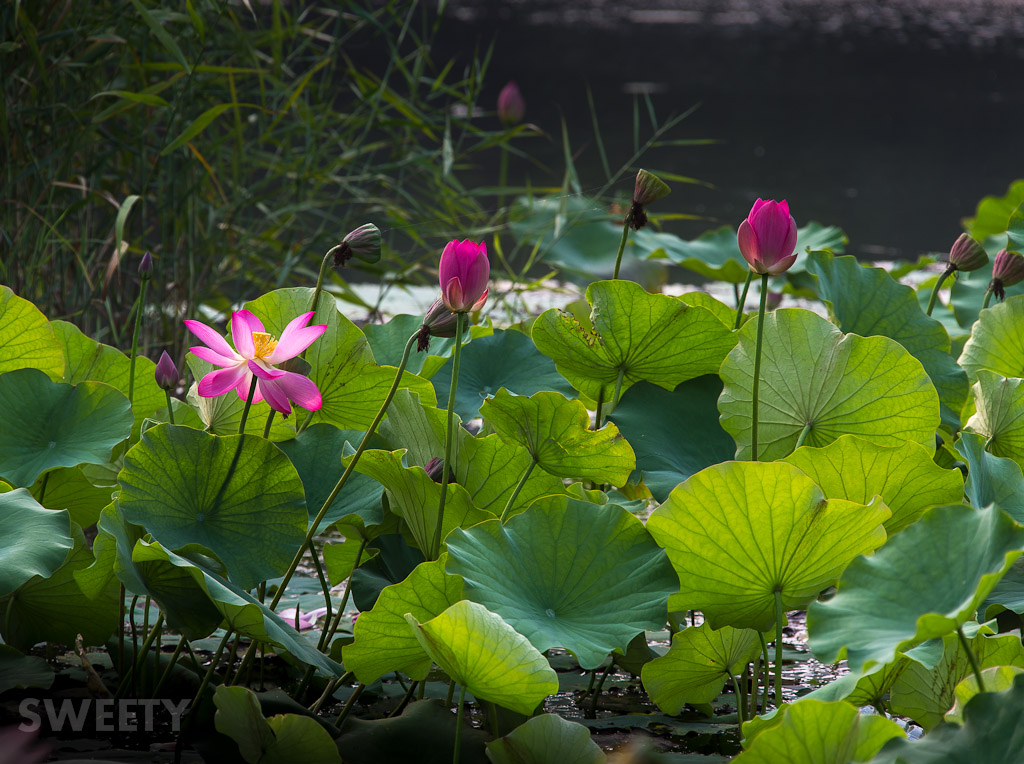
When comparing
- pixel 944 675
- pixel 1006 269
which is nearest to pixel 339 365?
pixel 944 675

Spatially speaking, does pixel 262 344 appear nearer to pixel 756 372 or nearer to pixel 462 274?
pixel 462 274

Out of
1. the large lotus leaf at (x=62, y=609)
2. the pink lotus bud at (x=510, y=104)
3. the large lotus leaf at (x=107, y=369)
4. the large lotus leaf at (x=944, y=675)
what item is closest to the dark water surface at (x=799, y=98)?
the pink lotus bud at (x=510, y=104)

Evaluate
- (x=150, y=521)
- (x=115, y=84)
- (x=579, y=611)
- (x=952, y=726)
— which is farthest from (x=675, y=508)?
(x=115, y=84)

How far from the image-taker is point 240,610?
632 mm

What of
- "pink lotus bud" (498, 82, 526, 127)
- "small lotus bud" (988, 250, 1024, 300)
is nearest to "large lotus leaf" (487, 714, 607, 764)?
"small lotus bud" (988, 250, 1024, 300)

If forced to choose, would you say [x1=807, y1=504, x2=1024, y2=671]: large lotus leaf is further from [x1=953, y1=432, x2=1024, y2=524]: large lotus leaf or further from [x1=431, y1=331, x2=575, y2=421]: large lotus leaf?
[x1=431, y1=331, x2=575, y2=421]: large lotus leaf

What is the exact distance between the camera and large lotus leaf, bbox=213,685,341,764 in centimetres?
66

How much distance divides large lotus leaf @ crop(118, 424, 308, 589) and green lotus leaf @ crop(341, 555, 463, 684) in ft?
0.36

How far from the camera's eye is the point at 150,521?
0.72 meters

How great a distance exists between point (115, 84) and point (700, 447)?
1.24m

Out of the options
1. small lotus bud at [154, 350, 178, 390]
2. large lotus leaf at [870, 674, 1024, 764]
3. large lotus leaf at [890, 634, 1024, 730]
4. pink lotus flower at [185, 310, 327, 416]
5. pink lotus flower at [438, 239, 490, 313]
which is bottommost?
large lotus leaf at [890, 634, 1024, 730]

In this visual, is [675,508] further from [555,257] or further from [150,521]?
[555,257]

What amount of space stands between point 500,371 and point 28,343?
43 centimetres

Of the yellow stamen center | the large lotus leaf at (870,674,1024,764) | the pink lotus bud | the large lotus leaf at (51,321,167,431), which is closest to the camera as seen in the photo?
the large lotus leaf at (870,674,1024,764)
